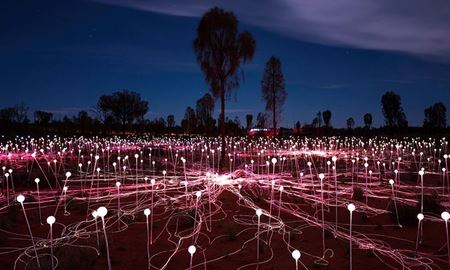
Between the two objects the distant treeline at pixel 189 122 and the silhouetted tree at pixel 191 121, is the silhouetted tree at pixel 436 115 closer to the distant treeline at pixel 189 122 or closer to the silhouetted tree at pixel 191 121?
the distant treeline at pixel 189 122

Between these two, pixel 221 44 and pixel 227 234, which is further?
pixel 221 44

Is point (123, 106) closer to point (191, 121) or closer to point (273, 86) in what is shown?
point (191, 121)

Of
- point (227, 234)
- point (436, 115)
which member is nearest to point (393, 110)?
point (436, 115)

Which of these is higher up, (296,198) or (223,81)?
(223,81)

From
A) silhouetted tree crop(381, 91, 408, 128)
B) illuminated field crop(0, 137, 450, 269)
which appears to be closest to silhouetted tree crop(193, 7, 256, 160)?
illuminated field crop(0, 137, 450, 269)

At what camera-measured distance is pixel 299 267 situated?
591 cm

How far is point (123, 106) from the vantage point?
60.0 metres

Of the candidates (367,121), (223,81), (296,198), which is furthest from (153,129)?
(296,198)

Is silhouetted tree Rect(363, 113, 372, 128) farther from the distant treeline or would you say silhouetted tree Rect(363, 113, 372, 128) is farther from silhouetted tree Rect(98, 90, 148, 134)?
silhouetted tree Rect(98, 90, 148, 134)

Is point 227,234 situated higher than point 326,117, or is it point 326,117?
point 326,117

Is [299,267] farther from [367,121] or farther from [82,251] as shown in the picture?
[367,121]

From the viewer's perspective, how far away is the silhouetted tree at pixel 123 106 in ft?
197

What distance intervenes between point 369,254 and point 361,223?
2.03 metres

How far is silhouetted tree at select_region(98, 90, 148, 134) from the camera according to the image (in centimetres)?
5991
